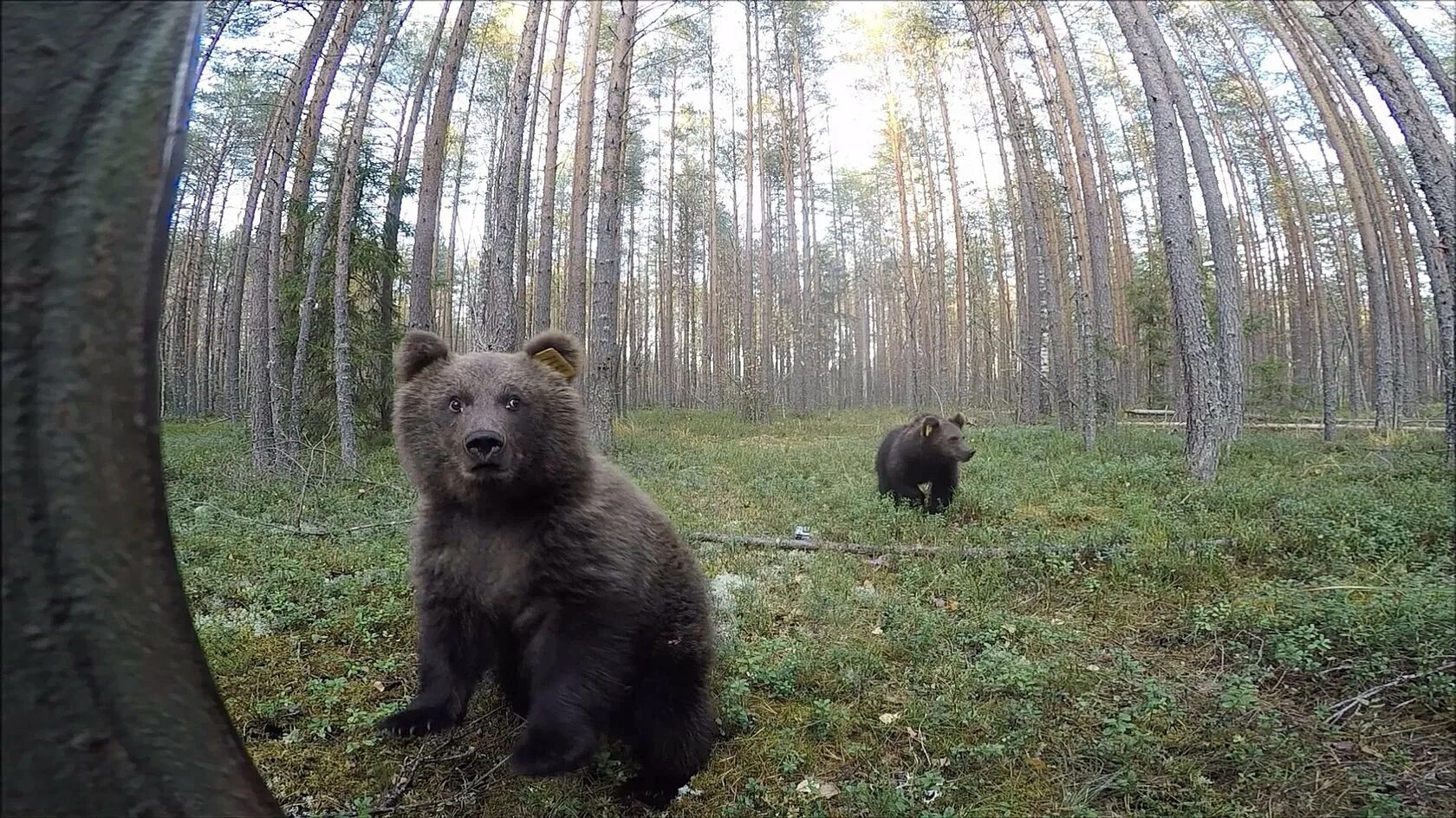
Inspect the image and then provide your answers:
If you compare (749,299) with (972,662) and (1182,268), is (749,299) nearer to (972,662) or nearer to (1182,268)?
(1182,268)

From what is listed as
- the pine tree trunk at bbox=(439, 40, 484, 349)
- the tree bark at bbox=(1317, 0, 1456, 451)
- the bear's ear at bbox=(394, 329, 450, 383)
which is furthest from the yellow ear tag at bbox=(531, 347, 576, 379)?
the pine tree trunk at bbox=(439, 40, 484, 349)

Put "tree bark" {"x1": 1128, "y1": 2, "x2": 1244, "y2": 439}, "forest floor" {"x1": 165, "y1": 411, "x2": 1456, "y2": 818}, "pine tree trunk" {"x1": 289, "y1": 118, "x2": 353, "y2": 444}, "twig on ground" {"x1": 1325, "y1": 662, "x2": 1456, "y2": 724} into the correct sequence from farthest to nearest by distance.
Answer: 1. "tree bark" {"x1": 1128, "y1": 2, "x2": 1244, "y2": 439}
2. "pine tree trunk" {"x1": 289, "y1": 118, "x2": 353, "y2": 444}
3. "twig on ground" {"x1": 1325, "y1": 662, "x2": 1456, "y2": 724}
4. "forest floor" {"x1": 165, "y1": 411, "x2": 1456, "y2": 818}

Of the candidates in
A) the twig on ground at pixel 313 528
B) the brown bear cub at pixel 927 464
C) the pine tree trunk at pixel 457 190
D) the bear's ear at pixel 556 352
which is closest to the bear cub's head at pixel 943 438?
the brown bear cub at pixel 927 464

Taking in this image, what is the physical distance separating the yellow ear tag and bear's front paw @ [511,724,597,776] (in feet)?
5.24

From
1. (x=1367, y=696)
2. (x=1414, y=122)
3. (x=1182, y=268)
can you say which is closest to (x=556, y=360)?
(x=1367, y=696)

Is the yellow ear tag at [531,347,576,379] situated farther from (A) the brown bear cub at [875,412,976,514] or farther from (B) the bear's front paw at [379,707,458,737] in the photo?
(A) the brown bear cub at [875,412,976,514]

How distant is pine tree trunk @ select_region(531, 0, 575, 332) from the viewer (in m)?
15.6

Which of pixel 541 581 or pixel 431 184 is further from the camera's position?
pixel 431 184

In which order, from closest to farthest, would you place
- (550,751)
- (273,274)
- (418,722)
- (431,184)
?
(550,751), (418,722), (431,184), (273,274)

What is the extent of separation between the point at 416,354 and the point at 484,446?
0.79 metres

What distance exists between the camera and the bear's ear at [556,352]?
11.5 feet

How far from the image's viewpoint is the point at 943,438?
930 cm

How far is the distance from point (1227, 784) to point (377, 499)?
7581 millimetres

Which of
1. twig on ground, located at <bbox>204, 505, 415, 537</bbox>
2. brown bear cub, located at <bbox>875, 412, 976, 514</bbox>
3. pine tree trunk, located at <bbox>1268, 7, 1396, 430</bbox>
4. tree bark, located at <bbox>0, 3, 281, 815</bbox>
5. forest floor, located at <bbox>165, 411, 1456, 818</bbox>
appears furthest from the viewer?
pine tree trunk, located at <bbox>1268, 7, 1396, 430</bbox>
